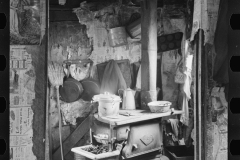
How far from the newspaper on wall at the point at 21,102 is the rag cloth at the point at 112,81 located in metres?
3.70

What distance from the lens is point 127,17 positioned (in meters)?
6.45

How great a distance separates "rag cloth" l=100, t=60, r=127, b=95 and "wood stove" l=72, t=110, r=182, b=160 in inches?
58.4

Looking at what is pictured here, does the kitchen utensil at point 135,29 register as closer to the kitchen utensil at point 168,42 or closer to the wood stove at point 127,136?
the kitchen utensil at point 168,42

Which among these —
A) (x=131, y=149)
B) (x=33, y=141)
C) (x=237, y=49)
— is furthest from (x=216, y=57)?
(x=131, y=149)

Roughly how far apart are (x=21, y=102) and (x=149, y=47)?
3.16m

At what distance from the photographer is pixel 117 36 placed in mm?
6363

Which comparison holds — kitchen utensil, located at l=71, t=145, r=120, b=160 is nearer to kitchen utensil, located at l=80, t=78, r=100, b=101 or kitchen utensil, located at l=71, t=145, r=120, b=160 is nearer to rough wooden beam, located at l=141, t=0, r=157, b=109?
rough wooden beam, located at l=141, t=0, r=157, b=109

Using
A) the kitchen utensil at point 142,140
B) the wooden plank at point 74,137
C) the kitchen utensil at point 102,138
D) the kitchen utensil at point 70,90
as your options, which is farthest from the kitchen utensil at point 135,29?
the kitchen utensil at point 102,138

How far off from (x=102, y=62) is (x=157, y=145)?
8.14ft

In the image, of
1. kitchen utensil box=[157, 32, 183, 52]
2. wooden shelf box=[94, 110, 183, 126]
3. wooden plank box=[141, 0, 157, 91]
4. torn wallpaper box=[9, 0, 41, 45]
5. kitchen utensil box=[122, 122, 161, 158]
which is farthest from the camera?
kitchen utensil box=[157, 32, 183, 52]

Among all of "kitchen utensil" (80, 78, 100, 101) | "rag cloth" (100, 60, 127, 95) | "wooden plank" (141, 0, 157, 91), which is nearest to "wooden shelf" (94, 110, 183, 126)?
"wooden plank" (141, 0, 157, 91)

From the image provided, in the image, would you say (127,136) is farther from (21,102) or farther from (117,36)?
(117,36)

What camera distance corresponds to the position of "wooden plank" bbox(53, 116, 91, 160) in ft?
20.7

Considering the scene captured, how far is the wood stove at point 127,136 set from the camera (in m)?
4.48
